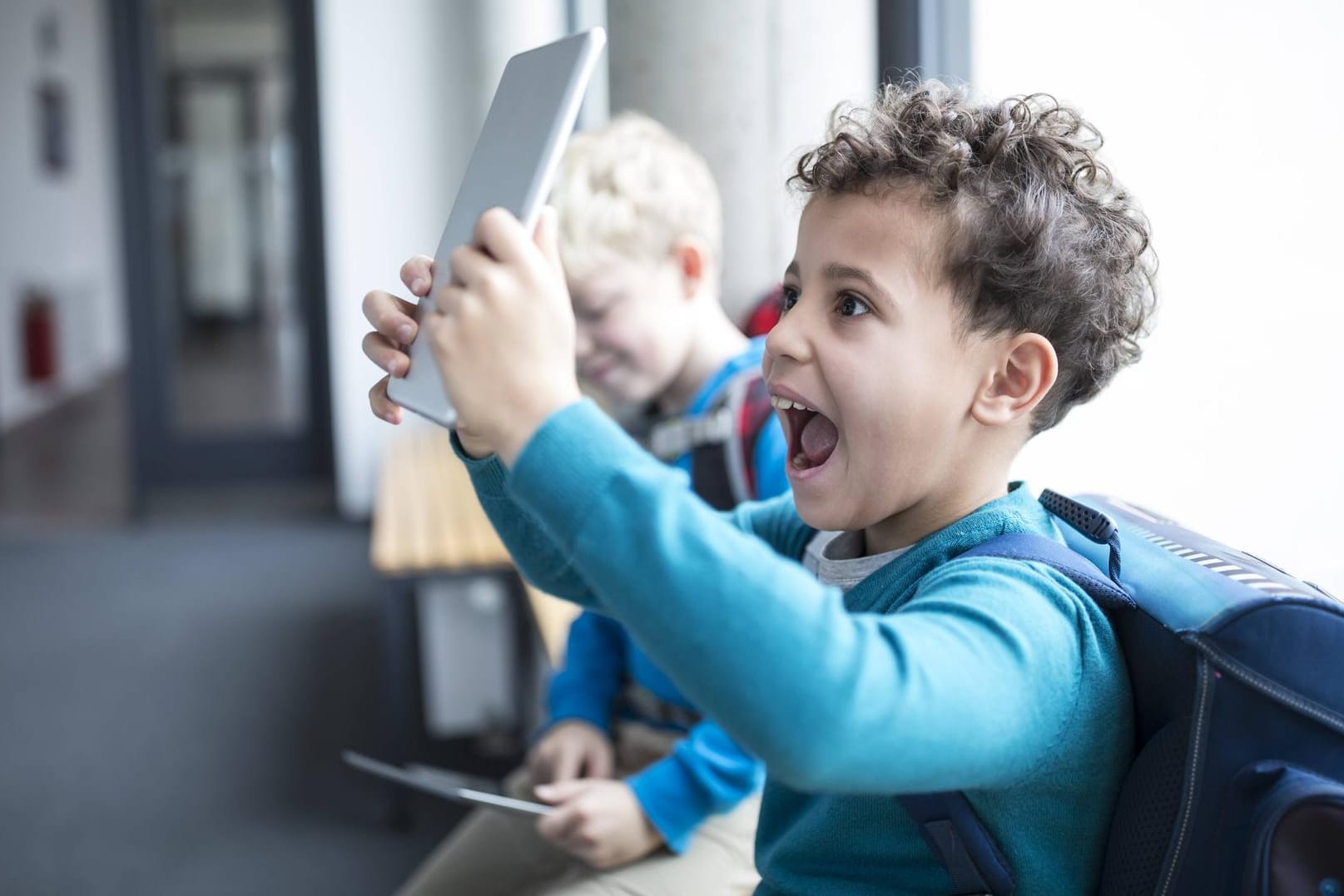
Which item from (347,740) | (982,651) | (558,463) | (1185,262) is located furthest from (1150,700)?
(347,740)

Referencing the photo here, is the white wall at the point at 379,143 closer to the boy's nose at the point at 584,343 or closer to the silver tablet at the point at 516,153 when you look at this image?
the boy's nose at the point at 584,343

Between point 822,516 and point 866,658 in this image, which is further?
point 822,516

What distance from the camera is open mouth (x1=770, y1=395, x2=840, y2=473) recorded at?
0.96 m

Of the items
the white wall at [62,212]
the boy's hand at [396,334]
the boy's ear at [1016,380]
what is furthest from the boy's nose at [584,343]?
the white wall at [62,212]

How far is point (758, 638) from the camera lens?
2.17 feet

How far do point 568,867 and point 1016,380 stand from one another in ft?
2.52

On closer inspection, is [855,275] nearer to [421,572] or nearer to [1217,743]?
[1217,743]

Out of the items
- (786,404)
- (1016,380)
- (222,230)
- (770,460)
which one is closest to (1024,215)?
(1016,380)

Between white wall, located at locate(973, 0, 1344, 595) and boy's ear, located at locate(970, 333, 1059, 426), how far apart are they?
0.42m

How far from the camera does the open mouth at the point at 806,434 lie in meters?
0.96

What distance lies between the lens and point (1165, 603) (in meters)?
0.83

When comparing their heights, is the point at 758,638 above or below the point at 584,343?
below

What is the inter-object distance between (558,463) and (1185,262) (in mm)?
938

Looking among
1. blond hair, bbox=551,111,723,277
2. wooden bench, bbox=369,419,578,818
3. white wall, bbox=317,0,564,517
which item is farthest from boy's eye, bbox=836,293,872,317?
white wall, bbox=317,0,564,517
